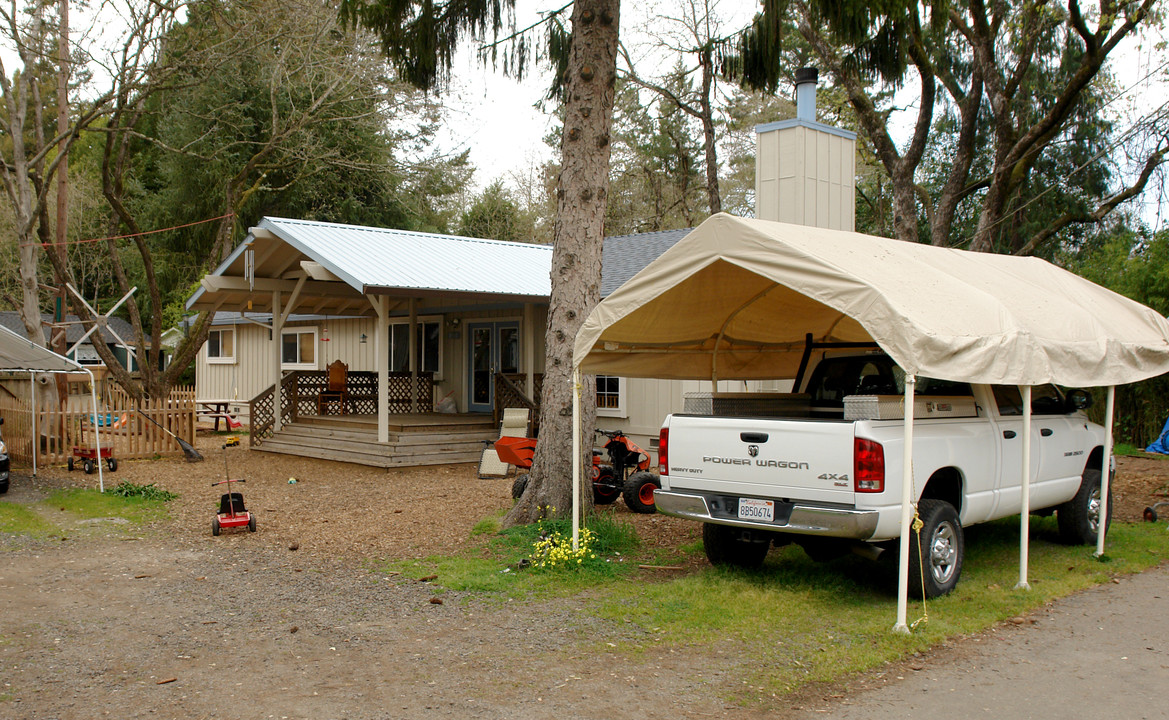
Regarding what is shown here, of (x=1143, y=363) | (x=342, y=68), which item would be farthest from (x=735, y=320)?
(x=342, y=68)

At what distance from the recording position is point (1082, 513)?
843cm

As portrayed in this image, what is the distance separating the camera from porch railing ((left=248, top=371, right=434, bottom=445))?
19156 millimetres

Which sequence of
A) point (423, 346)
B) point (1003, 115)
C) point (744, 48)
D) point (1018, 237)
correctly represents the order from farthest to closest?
point (1018, 237) → point (423, 346) → point (1003, 115) → point (744, 48)

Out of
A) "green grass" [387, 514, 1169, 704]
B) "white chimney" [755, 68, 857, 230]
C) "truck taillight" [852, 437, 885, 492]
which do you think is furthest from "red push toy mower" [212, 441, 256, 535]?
"white chimney" [755, 68, 857, 230]

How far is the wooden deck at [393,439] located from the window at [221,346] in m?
9.98

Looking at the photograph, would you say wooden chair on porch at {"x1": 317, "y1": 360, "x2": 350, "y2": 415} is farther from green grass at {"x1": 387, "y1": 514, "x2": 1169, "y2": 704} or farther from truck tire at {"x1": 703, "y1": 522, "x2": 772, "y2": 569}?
truck tire at {"x1": 703, "y1": 522, "x2": 772, "y2": 569}

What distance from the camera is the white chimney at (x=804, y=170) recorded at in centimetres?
1288

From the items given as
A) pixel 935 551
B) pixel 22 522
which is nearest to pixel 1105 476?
pixel 935 551

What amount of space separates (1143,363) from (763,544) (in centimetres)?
371

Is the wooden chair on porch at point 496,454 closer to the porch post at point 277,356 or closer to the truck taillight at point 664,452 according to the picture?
the porch post at point 277,356

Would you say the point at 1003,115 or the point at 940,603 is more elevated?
the point at 1003,115

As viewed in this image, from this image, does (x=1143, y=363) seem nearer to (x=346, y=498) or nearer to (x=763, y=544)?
(x=763, y=544)

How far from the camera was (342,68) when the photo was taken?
24156 millimetres

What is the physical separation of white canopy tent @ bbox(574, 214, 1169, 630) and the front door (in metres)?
9.14
